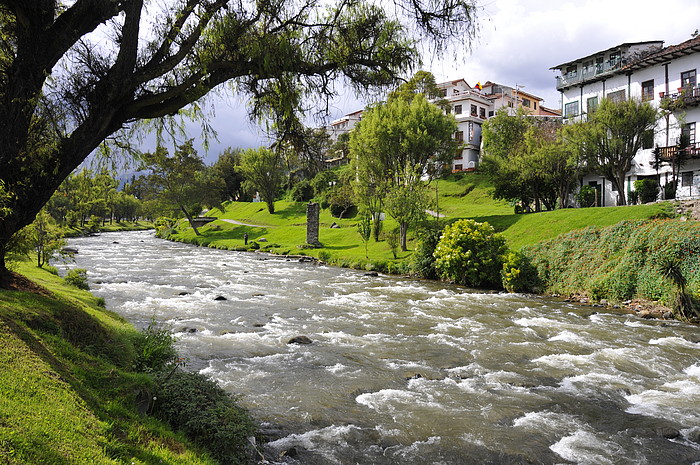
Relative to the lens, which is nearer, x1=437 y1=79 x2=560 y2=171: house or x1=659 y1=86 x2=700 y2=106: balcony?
x1=659 y1=86 x2=700 y2=106: balcony

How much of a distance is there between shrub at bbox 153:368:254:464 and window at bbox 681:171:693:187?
159 ft

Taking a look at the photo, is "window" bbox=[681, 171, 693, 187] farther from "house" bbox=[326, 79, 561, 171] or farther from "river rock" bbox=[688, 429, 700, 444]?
"river rock" bbox=[688, 429, 700, 444]

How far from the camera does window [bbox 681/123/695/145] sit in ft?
139

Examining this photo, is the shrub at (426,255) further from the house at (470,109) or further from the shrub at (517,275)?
the house at (470,109)

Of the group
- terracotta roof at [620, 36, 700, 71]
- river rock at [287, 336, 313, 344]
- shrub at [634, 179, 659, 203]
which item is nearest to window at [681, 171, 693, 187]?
shrub at [634, 179, 659, 203]

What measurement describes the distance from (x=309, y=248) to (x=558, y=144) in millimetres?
27193

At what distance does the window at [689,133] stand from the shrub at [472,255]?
26.2m

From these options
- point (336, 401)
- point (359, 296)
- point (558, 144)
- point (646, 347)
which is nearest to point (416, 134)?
point (558, 144)

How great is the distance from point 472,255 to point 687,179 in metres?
28.2

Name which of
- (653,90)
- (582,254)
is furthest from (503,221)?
(653,90)

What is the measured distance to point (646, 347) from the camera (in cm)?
1524

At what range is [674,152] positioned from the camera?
42.1 meters

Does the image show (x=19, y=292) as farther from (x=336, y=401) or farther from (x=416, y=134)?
(x=416, y=134)

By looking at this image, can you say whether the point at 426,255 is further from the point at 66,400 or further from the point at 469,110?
the point at 469,110
